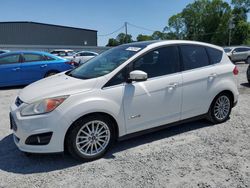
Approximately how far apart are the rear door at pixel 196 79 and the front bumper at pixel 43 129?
209 cm

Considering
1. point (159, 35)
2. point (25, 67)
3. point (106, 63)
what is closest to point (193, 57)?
point (106, 63)

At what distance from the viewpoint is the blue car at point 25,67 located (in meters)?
8.71

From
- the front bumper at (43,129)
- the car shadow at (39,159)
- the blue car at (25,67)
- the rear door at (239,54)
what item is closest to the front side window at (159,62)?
the car shadow at (39,159)

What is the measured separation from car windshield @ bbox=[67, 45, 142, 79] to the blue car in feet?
17.5

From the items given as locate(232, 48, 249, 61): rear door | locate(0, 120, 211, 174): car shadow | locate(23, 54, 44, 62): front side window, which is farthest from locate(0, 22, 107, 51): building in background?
locate(0, 120, 211, 174): car shadow

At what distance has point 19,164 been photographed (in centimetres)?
343

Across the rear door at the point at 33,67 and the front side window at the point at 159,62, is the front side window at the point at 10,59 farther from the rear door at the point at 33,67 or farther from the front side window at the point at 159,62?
the front side window at the point at 159,62

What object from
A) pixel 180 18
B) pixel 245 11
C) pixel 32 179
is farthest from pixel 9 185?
pixel 180 18

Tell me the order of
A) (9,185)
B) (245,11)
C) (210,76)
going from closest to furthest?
(9,185), (210,76), (245,11)

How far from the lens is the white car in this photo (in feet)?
10.5

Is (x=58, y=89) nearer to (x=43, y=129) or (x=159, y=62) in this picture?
(x=43, y=129)

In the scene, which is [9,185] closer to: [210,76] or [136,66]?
[136,66]

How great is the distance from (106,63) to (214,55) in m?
2.12

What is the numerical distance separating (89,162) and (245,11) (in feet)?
220
